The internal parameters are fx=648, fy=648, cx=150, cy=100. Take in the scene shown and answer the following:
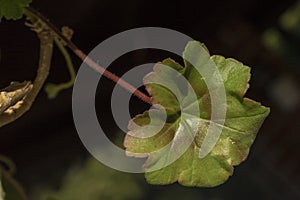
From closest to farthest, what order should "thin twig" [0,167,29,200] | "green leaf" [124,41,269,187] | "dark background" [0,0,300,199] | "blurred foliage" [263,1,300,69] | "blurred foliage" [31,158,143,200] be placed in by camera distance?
1. "green leaf" [124,41,269,187]
2. "thin twig" [0,167,29,200]
3. "dark background" [0,0,300,199]
4. "blurred foliage" [31,158,143,200]
5. "blurred foliage" [263,1,300,69]

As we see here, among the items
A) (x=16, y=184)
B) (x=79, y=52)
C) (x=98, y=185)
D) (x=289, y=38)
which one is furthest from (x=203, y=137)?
(x=289, y=38)

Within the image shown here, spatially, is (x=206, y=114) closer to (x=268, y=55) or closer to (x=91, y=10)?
(x=91, y=10)

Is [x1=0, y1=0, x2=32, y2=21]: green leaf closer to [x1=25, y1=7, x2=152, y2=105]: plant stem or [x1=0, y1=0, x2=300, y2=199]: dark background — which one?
[x1=25, y1=7, x2=152, y2=105]: plant stem

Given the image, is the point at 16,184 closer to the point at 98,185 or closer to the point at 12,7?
the point at 12,7

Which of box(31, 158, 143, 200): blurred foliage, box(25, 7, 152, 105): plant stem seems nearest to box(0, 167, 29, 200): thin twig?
box(25, 7, 152, 105): plant stem

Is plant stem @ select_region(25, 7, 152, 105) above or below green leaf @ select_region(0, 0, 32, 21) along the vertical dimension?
below

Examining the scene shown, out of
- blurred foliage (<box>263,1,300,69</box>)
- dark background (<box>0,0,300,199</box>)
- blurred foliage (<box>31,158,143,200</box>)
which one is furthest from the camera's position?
blurred foliage (<box>263,1,300,69</box>)

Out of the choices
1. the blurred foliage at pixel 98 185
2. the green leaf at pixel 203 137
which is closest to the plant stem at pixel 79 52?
the green leaf at pixel 203 137
